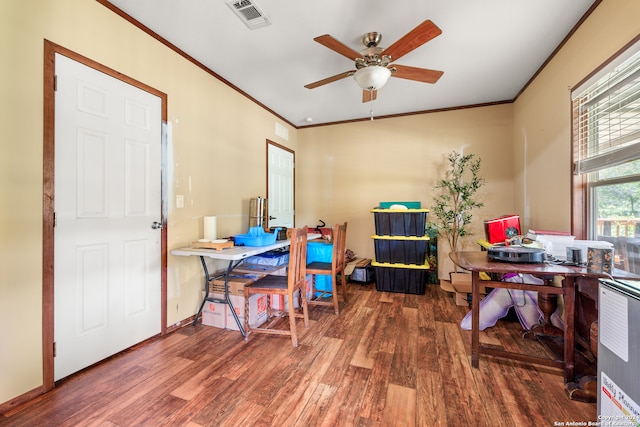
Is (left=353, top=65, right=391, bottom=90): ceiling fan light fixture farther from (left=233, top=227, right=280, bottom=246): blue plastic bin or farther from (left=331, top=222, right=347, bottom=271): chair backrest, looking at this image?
(left=233, top=227, right=280, bottom=246): blue plastic bin

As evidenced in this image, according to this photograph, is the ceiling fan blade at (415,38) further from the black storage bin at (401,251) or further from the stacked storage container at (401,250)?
the black storage bin at (401,251)

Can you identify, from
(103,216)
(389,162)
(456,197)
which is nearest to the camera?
(103,216)

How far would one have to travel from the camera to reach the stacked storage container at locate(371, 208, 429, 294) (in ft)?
11.4

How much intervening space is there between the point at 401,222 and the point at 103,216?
3.10 m

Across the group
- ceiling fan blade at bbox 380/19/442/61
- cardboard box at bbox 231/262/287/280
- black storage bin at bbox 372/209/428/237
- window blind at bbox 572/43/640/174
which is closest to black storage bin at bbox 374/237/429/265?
black storage bin at bbox 372/209/428/237

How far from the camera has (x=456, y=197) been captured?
3943 millimetres

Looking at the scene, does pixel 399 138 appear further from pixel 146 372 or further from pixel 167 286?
pixel 146 372

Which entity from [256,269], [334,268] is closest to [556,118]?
[334,268]

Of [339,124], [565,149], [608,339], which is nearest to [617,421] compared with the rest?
[608,339]

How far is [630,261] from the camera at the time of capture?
1.75 meters

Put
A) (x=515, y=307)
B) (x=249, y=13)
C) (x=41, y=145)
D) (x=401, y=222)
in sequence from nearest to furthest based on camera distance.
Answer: (x=41, y=145), (x=249, y=13), (x=515, y=307), (x=401, y=222)

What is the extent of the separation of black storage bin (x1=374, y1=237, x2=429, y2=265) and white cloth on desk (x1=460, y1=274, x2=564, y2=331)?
1089 millimetres

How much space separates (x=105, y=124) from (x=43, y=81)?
15.0 inches

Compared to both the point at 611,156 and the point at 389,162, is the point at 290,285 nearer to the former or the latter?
the point at 611,156
